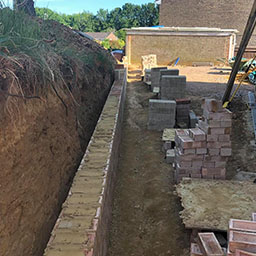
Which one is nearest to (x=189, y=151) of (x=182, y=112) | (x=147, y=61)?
(x=182, y=112)

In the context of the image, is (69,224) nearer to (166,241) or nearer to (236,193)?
(166,241)

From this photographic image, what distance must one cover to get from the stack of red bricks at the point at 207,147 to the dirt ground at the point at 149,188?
585mm

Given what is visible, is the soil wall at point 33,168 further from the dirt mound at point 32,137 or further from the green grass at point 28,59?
the green grass at point 28,59

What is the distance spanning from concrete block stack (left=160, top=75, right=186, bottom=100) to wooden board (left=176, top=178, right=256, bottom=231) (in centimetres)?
549

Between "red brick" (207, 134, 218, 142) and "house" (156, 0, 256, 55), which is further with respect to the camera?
"house" (156, 0, 256, 55)

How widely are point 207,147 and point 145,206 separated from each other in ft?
5.14

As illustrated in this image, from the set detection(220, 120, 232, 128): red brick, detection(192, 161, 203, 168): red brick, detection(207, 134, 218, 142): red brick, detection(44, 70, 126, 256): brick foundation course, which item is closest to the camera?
detection(44, 70, 126, 256): brick foundation course

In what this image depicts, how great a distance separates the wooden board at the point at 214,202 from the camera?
4.25 metres

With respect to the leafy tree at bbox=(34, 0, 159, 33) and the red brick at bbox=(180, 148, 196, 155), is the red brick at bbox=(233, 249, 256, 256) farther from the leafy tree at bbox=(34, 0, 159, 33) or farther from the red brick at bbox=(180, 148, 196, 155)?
the leafy tree at bbox=(34, 0, 159, 33)

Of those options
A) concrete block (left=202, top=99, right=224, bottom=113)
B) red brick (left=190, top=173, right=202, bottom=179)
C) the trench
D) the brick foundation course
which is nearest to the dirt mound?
the brick foundation course

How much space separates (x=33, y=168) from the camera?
3.80 metres

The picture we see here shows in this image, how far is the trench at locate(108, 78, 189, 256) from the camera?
14.1 ft

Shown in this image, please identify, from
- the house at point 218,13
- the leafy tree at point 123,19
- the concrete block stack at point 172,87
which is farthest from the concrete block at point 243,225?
the leafy tree at point 123,19

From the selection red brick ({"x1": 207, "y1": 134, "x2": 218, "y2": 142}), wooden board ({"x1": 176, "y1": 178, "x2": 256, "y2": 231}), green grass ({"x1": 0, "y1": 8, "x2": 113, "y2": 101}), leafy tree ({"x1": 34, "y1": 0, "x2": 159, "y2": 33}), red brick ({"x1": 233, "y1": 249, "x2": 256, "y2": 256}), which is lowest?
wooden board ({"x1": 176, "y1": 178, "x2": 256, "y2": 231})
